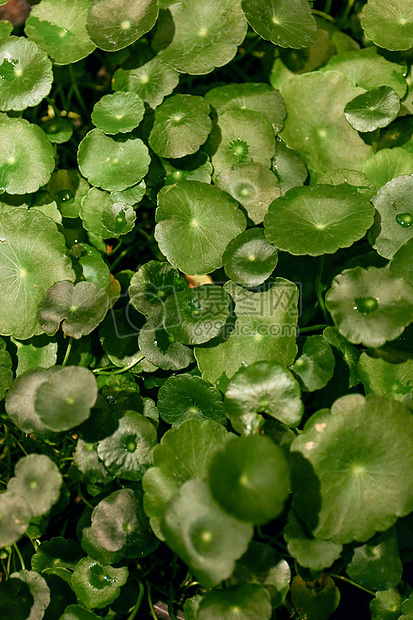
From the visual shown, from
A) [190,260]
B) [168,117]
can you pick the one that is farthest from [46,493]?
[168,117]

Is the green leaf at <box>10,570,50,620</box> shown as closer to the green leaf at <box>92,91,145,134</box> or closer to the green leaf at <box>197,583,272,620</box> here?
the green leaf at <box>197,583,272,620</box>

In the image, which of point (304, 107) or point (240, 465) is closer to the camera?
point (240, 465)

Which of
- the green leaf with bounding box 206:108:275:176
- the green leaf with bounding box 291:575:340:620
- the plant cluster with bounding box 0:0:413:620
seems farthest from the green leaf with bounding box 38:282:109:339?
the green leaf with bounding box 291:575:340:620

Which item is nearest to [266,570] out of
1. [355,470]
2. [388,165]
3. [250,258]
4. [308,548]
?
[308,548]

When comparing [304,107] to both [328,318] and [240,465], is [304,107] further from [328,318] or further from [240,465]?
[240,465]

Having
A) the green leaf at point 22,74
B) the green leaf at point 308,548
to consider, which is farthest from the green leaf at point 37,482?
the green leaf at point 22,74

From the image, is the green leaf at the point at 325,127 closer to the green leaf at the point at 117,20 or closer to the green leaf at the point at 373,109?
Result: the green leaf at the point at 373,109
